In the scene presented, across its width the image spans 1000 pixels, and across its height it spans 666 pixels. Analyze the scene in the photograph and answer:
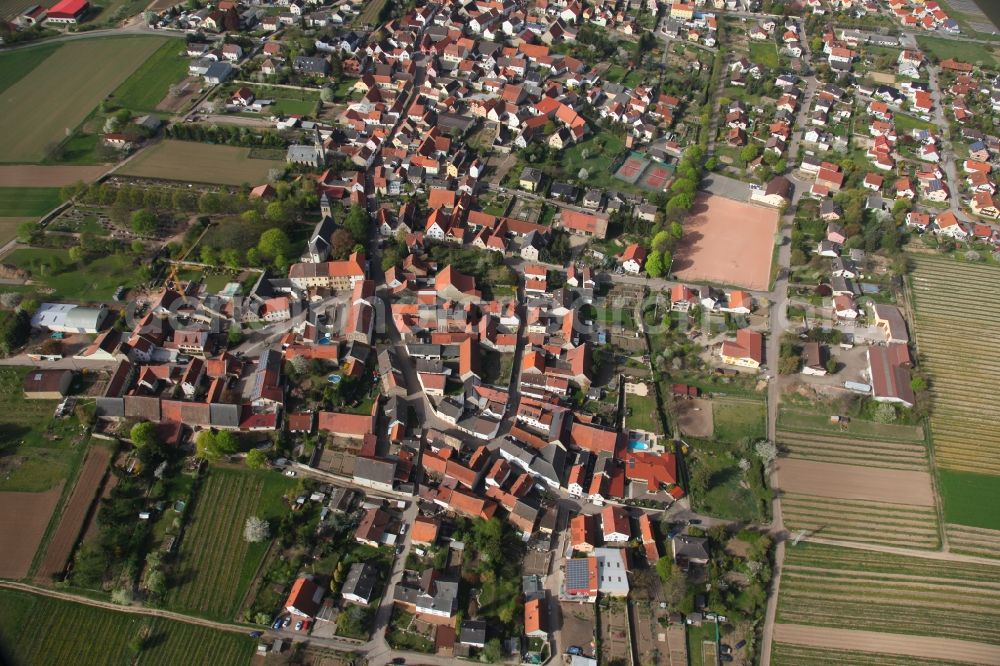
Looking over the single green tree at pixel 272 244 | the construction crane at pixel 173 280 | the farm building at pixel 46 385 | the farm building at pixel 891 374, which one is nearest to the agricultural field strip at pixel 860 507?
the farm building at pixel 891 374

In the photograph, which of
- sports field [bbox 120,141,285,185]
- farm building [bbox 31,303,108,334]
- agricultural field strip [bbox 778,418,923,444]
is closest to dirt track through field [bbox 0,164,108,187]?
sports field [bbox 120,141,285,185]

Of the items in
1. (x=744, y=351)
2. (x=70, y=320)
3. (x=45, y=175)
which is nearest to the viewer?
(x=70, y=320)

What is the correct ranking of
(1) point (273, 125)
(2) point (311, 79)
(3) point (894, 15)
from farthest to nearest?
(3) point (894, 15)
(2) point (311, 79)
(1) point (273, 125)

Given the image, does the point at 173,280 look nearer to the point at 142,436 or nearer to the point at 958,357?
the point at 142,436

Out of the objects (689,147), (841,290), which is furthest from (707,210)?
(841,290)

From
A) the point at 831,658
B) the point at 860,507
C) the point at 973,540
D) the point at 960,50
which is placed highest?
the point at 960,50

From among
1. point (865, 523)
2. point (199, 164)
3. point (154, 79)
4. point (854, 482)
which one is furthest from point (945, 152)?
point (154, 79)

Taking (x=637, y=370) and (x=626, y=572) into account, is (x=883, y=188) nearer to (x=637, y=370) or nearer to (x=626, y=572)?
(x=637, y=370)
